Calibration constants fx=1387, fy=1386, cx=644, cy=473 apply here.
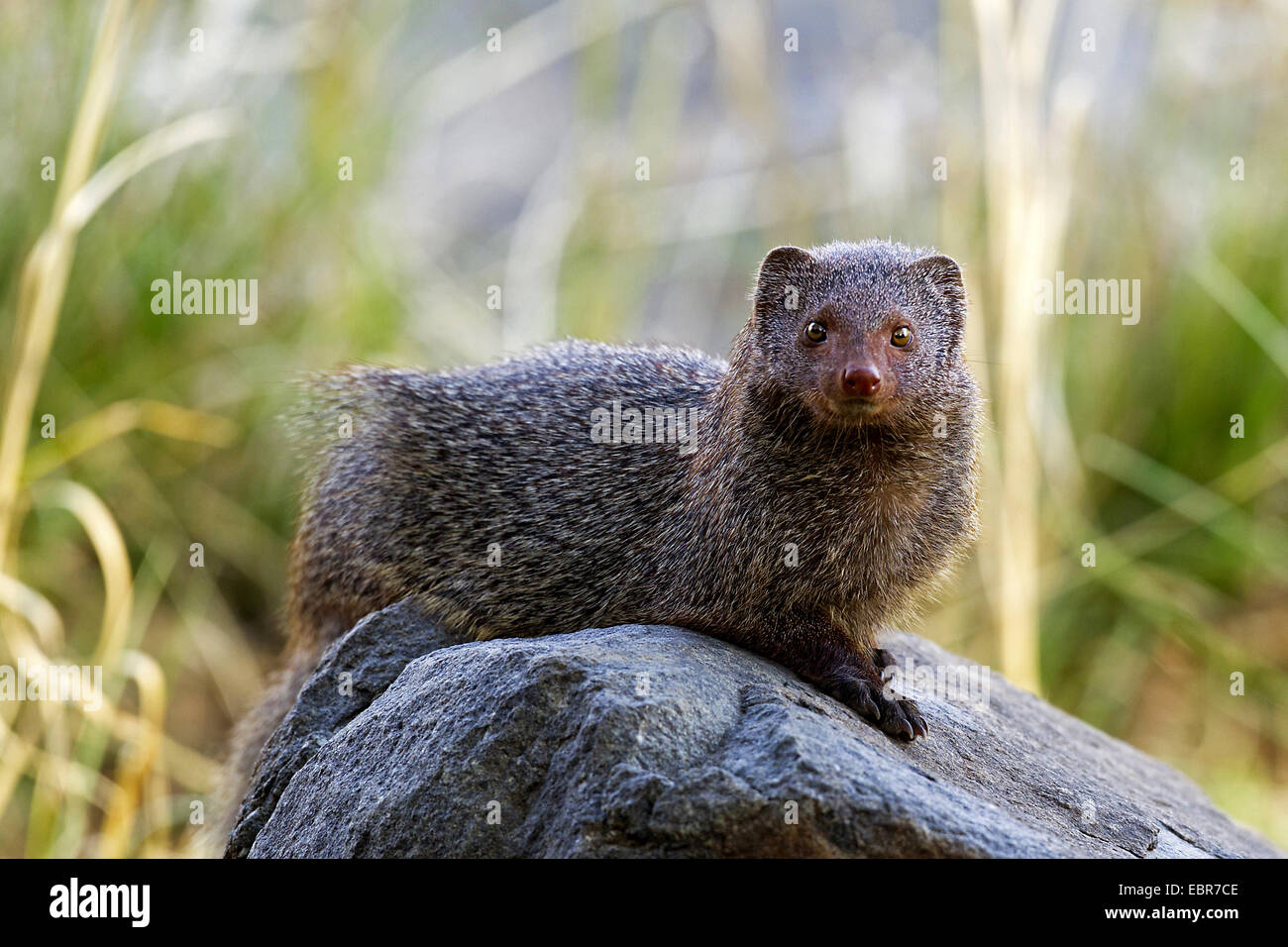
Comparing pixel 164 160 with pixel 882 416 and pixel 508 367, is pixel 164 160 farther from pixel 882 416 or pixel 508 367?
pixel 882 416

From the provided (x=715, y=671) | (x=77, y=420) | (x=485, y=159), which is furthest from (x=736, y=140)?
(x=715, y=671)

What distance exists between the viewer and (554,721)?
333 centimetres

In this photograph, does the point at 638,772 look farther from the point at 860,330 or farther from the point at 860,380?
the point at 860,330

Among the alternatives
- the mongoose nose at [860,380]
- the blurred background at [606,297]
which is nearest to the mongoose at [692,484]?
the mongoose nose at [860,380]

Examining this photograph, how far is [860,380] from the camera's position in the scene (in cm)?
366

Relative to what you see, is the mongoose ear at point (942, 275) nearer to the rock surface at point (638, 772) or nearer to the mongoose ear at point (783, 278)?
the mongoose ear at point (783, 278)

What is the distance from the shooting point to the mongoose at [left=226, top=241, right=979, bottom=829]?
402 cm

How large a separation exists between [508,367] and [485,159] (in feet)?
30.3

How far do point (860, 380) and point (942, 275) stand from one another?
2.41ft

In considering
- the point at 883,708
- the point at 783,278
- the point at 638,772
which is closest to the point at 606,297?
the point at 783,278

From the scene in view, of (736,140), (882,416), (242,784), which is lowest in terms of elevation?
(242,784)

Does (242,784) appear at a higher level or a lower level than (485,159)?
lower

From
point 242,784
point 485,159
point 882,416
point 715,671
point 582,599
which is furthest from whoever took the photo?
point 485,159

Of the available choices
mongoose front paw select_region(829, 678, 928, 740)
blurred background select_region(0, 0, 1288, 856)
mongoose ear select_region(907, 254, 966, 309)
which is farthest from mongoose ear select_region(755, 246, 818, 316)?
blurred background select_region(0, 0, 1288, 856)
